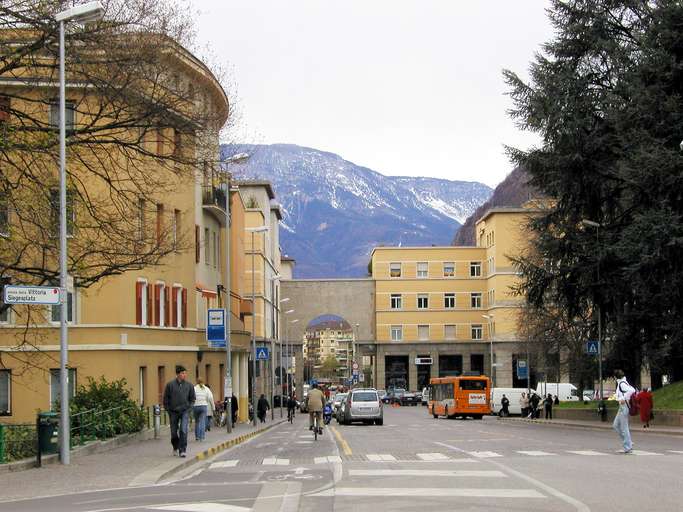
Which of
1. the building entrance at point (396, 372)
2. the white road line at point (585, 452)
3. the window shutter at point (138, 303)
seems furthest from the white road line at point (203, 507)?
the building entrance at point (396, 372)

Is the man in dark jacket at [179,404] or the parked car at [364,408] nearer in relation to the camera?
the man in dark jacket at [179,404]

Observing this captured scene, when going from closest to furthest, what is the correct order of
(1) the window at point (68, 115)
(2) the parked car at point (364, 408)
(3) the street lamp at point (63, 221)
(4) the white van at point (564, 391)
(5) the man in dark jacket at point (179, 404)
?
(3) the street lamp at point (63, 221) → (5) the man in dark jacket at point (179, 404) → (1) the window at point (68, 115) → (2) the parked car at point (364, 408) → (4) the white van at point (564, 391)

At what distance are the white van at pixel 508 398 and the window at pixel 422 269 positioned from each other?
41.5 m

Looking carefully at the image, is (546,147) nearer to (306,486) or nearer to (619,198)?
(619,198)

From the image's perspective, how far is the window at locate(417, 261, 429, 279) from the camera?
4803 inches

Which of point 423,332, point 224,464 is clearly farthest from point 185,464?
point 423,332

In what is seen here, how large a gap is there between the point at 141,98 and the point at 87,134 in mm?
2195

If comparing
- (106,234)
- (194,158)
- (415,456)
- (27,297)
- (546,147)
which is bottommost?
(415,456)

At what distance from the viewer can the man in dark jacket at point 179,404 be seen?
953 inches

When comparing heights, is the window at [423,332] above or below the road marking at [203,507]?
above

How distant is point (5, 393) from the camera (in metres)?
41.2

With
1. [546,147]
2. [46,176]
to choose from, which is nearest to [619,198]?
[546,147]

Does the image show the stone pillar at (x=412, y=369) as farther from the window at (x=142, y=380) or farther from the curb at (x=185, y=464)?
the curb at (x=185, y=464)

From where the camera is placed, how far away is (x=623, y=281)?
42.4m
